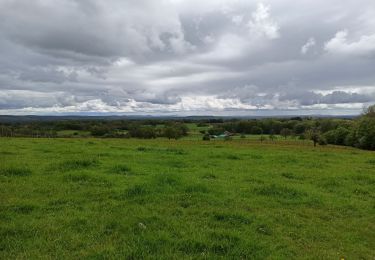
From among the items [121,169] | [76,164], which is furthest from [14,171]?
[121,169]

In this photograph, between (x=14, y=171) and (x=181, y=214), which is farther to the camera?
(x=14, y=171)

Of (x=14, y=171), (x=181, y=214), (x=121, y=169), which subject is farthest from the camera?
(x=121, y=169)

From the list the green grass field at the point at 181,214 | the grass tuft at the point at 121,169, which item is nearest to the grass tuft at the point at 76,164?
the green grass field at the point at 181,214

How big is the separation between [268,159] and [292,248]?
13895mm

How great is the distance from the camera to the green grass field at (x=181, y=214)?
23.0 ft

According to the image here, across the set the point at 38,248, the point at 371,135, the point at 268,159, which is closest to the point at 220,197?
the point at 38,248

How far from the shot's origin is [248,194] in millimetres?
11672

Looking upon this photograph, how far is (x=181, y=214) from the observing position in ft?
30.3

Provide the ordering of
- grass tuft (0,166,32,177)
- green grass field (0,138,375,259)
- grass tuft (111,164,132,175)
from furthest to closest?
grass tuft (111,164,132,175) → grass tuft (0,166,32,177) → green grass field (0,138,375,259)

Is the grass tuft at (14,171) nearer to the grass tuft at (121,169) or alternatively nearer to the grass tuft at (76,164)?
the grass tuft at (76,164)

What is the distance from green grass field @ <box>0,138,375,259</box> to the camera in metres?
7.00

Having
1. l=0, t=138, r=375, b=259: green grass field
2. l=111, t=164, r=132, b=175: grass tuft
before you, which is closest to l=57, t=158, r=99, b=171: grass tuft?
l=0, t=138, r=375, b=259: green grass field

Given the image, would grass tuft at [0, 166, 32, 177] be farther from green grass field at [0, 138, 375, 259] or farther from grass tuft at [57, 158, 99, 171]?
grass tuft at [57, 158, 99, 171]

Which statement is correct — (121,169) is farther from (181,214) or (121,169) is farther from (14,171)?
(181,214)
